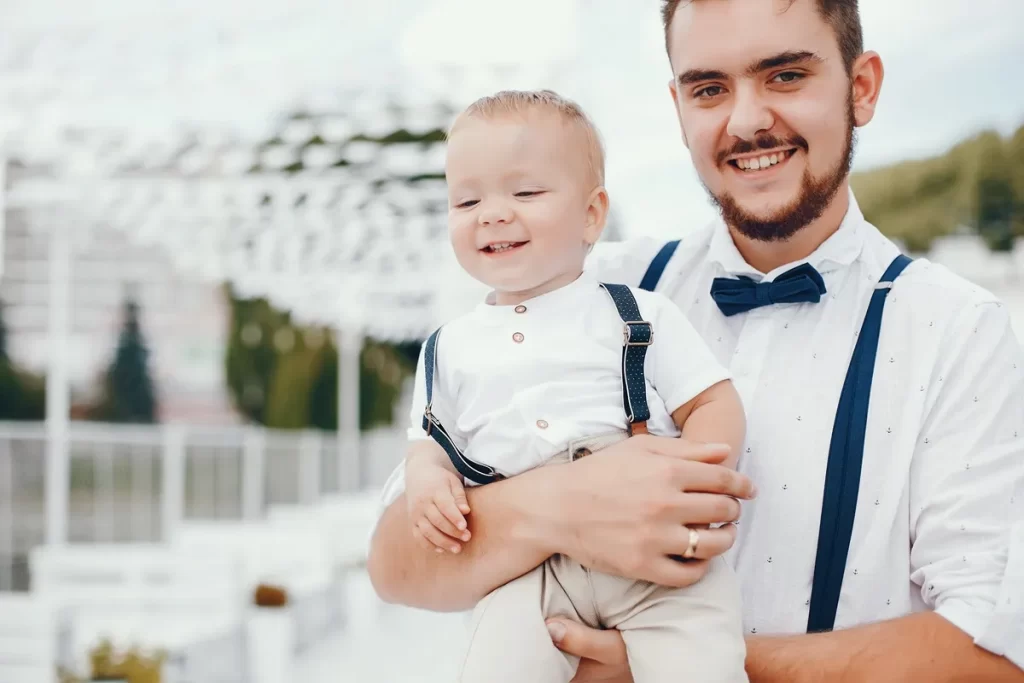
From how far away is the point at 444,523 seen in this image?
1.67 metres

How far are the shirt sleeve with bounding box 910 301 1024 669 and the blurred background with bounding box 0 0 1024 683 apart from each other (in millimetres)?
1385

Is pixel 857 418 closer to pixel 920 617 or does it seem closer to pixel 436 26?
pixel 920 617

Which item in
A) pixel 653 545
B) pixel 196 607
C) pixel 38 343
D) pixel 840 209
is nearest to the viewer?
pixel 653 545

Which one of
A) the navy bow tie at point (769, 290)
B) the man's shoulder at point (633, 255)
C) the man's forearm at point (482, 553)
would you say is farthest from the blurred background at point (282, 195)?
the man's forearm at point (482, 553)

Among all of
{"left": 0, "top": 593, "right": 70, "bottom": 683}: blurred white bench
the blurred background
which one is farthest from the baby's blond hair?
{"left": 0, "top": 593, "right": 70, "bottom": 683}: blurred white bench

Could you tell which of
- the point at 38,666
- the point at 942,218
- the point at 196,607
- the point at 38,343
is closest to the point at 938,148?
the point at 942,218

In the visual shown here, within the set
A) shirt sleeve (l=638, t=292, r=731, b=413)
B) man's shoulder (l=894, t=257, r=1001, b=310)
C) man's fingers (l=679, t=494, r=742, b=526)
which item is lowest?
man's fingers (l=679, t=494, r=742, b=526)

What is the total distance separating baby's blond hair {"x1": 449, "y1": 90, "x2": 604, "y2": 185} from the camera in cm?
175

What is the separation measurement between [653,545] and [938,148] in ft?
27.4

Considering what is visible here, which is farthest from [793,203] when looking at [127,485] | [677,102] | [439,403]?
[127,485]

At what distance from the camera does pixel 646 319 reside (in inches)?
68.3

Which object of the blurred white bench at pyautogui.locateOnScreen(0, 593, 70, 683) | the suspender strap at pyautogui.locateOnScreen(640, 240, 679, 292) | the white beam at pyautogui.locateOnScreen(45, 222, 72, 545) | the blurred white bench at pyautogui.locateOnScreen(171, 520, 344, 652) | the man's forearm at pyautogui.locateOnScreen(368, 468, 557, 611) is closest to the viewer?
the man's forearm at pyautogui.locateOnScreen(368, 468, 557, 611)

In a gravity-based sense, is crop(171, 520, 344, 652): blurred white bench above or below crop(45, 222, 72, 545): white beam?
below

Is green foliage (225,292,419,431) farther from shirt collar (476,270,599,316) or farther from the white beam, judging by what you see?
shirt collar (476,270,599,316)
